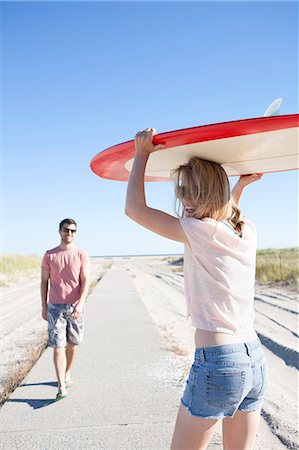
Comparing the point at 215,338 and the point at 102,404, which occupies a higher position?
the point at 215,338

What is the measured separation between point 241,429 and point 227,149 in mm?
1209

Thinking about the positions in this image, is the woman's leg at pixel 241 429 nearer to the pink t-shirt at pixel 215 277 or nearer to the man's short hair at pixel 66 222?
the pink t-shirt at pixel 215 277

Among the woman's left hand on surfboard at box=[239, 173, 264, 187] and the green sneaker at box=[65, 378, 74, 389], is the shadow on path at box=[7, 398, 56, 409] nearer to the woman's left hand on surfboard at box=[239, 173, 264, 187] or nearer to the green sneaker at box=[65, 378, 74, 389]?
the green sneaker at box=[65, 378, 74, 389]

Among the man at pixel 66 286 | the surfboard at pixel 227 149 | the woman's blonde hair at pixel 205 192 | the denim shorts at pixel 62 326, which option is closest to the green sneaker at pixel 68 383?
the man at pixel 66 286

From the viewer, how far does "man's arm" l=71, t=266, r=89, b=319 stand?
4.65m

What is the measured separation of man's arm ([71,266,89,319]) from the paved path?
0.80 meters

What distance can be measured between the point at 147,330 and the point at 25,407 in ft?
12.5

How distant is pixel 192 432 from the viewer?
180 cm

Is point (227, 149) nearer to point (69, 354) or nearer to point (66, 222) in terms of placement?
point (66, 222)

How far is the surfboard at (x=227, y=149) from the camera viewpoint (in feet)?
6.26

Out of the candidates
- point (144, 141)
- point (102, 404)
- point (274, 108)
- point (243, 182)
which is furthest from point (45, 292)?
point (274, 108)

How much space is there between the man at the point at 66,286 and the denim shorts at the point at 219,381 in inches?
116

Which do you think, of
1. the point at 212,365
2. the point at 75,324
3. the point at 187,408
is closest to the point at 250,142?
the point at 212,365

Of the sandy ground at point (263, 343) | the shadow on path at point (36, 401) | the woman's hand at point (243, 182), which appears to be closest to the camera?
the woman's hand at point (243, 182)
